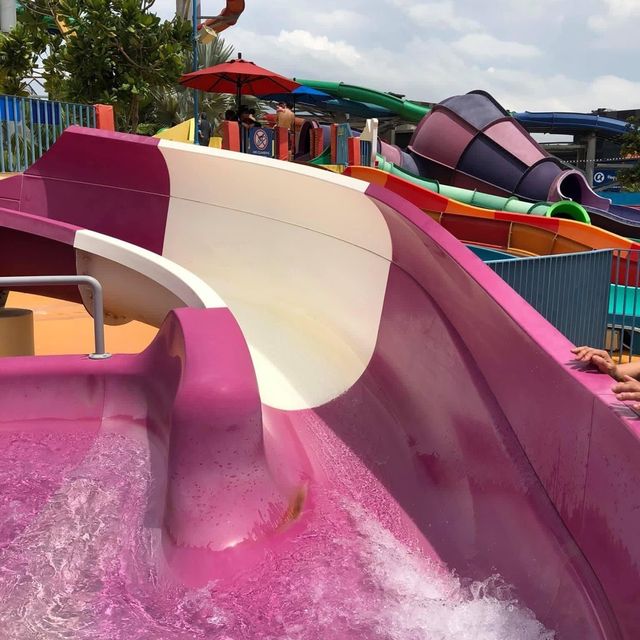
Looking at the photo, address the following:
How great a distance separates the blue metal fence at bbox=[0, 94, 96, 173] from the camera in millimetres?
6266

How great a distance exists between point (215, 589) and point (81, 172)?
3420mm

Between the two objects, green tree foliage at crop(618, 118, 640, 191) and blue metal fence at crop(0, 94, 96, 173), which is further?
green tree foliage at crop(618, 118, 640, 191)

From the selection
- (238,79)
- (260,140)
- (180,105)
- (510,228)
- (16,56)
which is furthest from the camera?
(180,105)

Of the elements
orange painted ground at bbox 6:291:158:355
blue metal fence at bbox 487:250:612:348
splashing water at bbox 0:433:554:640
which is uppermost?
blue metal fence at bbox 487:250:612:348

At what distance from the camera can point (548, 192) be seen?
13.8 m

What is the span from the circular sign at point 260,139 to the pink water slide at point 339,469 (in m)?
6.89

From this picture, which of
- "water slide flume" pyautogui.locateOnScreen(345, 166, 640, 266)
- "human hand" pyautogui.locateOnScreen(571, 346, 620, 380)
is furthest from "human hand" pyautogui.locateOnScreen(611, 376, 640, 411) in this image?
"water slide flume" pyautogui.locateOnScreen(345, 166, 640, 266)

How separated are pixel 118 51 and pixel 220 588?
1426 cm

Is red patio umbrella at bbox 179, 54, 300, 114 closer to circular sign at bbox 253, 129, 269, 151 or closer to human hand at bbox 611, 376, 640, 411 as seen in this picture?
circular sign at bbox 253, 129, 269, 151

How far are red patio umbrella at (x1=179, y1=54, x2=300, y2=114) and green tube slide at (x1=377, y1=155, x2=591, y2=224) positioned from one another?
267 centimetres

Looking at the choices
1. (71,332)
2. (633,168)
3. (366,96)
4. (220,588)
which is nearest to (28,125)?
(71,332)

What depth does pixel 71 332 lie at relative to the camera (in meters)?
5.65

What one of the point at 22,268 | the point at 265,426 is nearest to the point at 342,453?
the point at 265,426

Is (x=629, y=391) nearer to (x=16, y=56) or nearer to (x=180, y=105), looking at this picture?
(x=16, y=56)
